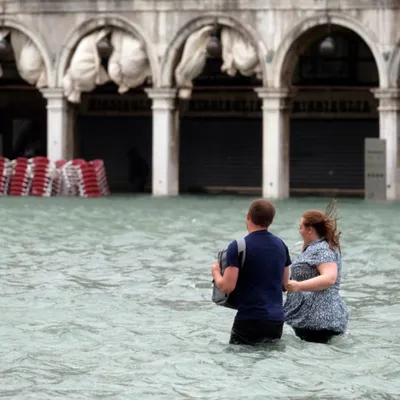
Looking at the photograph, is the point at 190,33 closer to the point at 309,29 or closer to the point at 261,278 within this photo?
the point at 309,29

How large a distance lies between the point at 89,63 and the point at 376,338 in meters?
22.5

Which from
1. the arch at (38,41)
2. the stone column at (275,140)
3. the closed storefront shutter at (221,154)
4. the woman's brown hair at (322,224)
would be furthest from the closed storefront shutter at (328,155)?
the woman's brown hair at (322,224)

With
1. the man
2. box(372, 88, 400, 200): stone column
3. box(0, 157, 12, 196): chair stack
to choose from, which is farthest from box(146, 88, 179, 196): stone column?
the man

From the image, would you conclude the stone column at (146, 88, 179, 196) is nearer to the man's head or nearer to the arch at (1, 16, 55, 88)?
the arch at (1, 16, 55, 88)

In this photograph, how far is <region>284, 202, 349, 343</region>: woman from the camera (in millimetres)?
12594

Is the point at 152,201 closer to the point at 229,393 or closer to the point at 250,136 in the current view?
the point at 250,136

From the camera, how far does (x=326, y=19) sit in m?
34.0

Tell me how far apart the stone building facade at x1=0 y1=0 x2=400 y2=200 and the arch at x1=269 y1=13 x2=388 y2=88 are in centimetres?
3

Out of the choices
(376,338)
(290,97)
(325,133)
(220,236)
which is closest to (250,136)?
(325,133)

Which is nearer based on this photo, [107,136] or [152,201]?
[152,201]

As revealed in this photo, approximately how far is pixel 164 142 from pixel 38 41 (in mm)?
3677

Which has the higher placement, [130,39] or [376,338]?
[130,39]

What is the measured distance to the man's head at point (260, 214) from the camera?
40.2 feet

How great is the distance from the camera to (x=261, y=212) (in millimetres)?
12289
